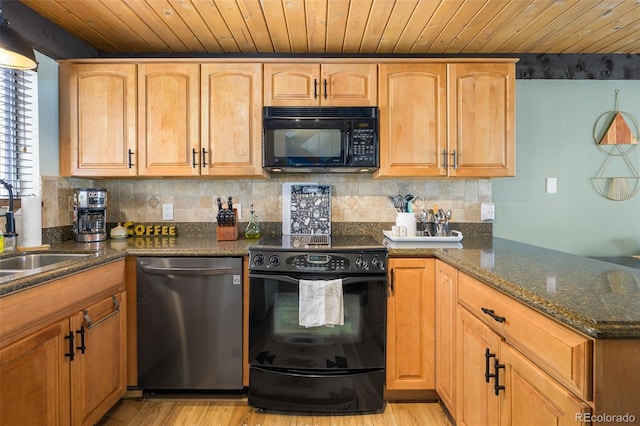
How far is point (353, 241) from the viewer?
2.30 metres

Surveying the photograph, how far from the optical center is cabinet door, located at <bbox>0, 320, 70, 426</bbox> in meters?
1.21

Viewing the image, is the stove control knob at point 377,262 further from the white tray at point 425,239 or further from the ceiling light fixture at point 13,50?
the ceiling light fixture at point 13,50

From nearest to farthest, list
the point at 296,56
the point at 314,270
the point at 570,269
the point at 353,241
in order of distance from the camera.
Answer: the point at 570,269 → the point at 314,270 → the point at 353,241 → the point at 296,56

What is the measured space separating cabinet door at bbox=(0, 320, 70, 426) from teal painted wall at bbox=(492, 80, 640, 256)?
9.06 feet

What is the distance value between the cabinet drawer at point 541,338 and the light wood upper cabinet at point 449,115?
3.55 feet

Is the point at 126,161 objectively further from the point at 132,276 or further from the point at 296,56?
the point at 296,56

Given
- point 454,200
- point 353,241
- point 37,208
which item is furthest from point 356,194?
point 37,208

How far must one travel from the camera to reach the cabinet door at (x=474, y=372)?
1.35 m

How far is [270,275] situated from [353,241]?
0.61 metres

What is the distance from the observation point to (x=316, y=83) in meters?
2.30

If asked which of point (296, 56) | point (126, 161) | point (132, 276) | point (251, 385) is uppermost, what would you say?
point (296, 56)

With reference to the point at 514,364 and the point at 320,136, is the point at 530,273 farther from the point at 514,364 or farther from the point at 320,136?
the point at 320,136

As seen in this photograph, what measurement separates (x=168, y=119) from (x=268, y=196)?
855mm

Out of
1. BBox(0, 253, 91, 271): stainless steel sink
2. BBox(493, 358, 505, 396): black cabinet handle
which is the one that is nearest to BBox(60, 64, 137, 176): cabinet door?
BBox(0, 253, 91, 271): stainless steel sink
